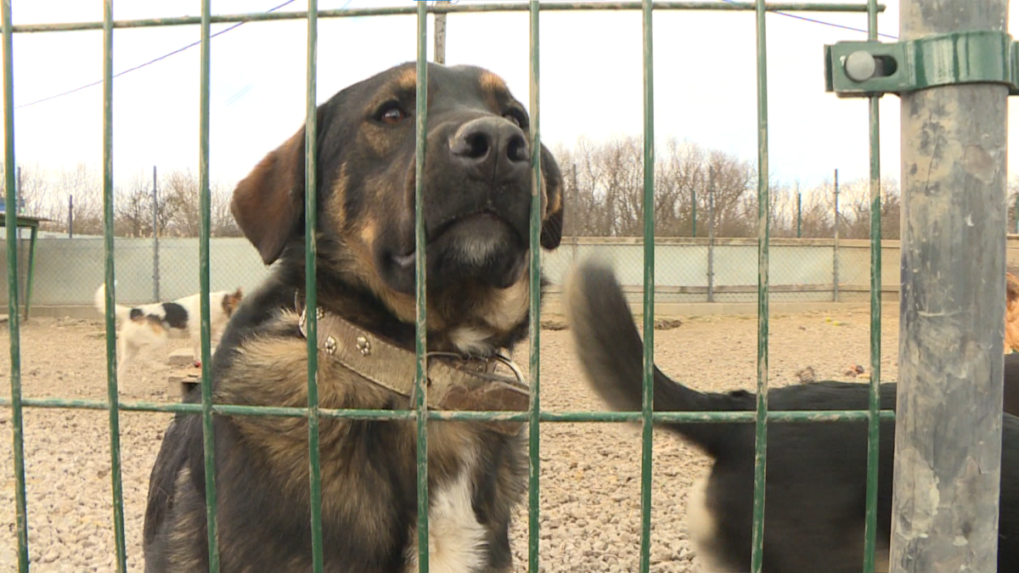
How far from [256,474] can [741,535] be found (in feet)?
4.39

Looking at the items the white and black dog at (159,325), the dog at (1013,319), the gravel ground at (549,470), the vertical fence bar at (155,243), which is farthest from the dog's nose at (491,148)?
the vertical fence bar at (155,243)

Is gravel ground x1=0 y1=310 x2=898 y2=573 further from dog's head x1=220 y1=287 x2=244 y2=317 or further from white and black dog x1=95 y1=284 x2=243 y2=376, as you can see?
dog's head x1=220 y1=287 x2=244 y2=317

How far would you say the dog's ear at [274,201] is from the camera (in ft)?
7.04

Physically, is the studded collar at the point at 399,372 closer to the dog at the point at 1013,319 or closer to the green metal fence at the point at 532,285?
the green metal fence at the point at 532,285

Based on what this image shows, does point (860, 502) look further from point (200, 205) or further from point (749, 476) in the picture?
point (200, 205)

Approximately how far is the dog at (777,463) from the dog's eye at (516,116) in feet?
1.99

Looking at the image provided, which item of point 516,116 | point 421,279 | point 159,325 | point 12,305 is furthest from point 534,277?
point 159,325

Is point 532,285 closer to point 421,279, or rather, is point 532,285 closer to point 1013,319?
point 421,279

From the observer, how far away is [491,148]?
66.0 inches

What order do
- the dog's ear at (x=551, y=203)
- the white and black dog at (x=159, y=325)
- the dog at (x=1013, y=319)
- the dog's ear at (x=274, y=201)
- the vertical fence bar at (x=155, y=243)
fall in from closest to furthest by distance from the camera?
the dog's ear at (x=274, y=201) < the dog's ear at (x=551, y=203) < the dog at (x=1013, y=319) < the white and black dog at (x=159, y=325) < the vertical fence bar at (x=155, y=243)

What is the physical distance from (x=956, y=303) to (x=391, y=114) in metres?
1.58

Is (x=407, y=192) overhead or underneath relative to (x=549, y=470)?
overhead

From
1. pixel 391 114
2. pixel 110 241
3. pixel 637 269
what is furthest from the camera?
pixel 637 269

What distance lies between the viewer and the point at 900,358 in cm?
126
